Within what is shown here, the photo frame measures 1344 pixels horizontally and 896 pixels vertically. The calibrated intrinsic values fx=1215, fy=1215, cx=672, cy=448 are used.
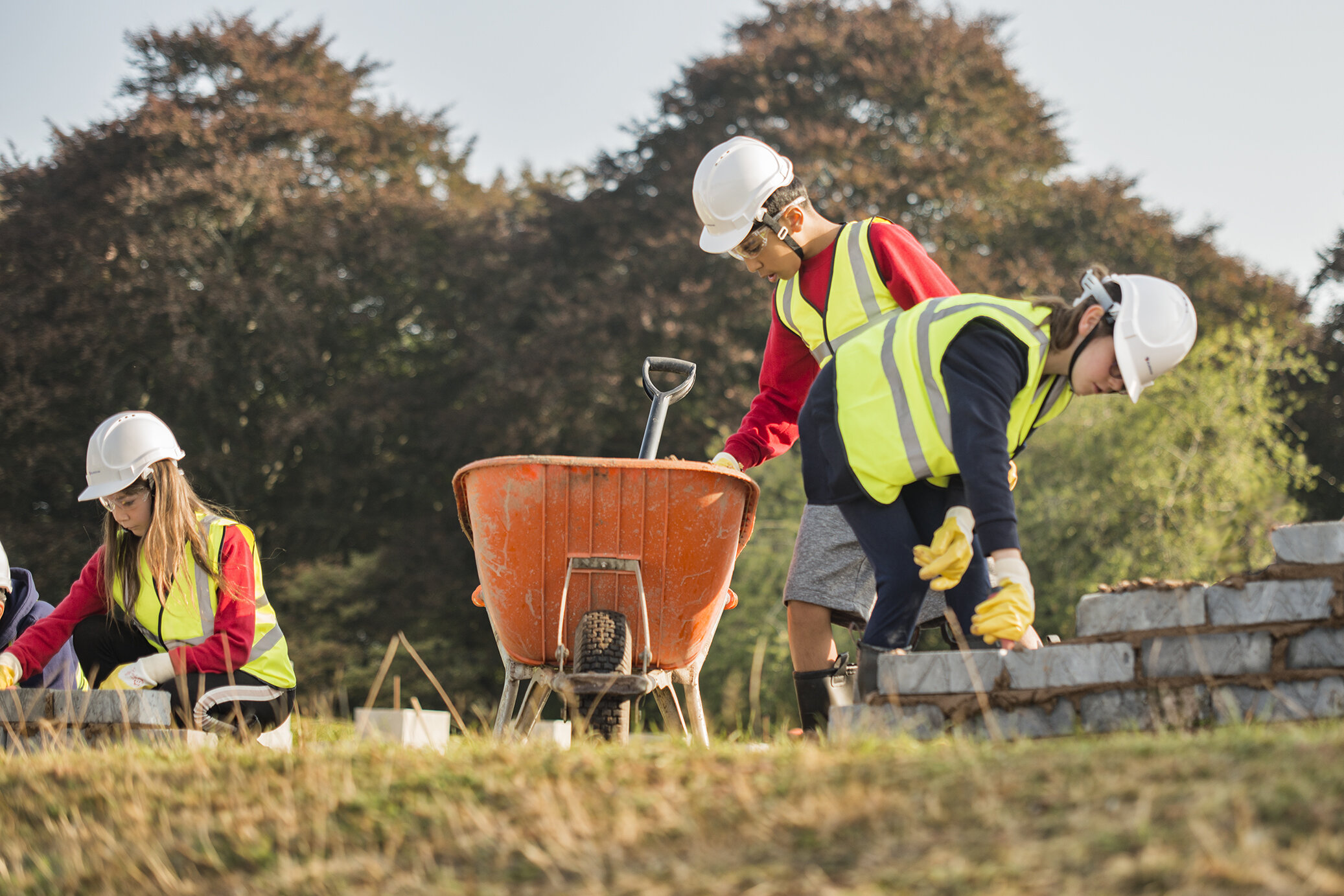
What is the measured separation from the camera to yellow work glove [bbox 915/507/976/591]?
2955mm

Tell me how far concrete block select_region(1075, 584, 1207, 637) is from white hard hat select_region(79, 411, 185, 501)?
2.93 metres

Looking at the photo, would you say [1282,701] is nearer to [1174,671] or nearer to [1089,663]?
[1174,671]

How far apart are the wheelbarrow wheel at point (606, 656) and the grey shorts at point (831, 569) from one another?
0.59 metres

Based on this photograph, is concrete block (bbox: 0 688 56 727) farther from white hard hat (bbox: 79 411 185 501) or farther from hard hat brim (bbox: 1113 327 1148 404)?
hard hat brim (bbox: 1113 327 1148 404)

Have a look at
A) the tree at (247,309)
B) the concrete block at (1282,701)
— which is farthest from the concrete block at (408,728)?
the tree at (247,309)

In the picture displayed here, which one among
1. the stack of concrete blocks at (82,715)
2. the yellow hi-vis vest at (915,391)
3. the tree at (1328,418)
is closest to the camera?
the yellow hi-vis vest at (915,391)

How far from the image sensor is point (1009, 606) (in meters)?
2.81

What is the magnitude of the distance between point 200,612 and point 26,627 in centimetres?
115

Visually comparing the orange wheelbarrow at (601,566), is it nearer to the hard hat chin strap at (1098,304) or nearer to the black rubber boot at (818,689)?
the black rubber boot at (818,689)

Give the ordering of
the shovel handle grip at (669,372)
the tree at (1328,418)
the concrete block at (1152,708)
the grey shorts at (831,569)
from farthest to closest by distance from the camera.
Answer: the tree at (1328,418), the shovel handle grip at (669,372), the grey shorts at (831,569), the concrete block at (1152,708)

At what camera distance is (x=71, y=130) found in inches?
628

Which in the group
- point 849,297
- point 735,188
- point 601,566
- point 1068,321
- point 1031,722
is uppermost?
point 735,188

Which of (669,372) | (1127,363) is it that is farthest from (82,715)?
(1127,363)

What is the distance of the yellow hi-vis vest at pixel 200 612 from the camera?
13.5 feet
